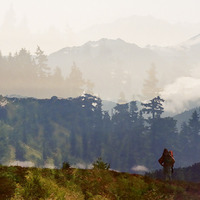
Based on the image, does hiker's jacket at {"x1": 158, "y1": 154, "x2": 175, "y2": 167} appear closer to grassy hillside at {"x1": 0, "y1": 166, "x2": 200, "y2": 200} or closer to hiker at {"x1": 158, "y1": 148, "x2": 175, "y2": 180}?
hiker at {"x1": 158, "y1": 148, "x2": 175, "y2": 180}

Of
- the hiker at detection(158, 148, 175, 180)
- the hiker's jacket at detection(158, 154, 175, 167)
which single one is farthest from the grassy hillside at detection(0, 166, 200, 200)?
the hiker's jacket at detection(158, 154, 175, 167)

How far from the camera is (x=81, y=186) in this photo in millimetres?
16281

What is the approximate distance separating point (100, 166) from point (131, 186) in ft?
13.6

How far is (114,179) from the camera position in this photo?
19062mm

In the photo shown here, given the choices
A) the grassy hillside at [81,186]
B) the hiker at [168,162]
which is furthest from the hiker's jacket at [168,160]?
the grassy hillside at [81,186]

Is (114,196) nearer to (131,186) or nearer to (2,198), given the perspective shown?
(131,186)

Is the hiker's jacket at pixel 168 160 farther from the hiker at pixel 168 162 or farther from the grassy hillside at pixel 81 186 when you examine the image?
the grassy hillside at pixel 81 186

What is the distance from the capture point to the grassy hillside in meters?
12.5

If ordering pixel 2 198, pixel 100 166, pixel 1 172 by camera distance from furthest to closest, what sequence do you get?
pixel 100 166 < pixel 1 172 < pixel 2 198

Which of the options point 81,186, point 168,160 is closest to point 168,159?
point 168,160

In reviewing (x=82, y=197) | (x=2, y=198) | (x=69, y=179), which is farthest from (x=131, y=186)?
(x=2, y=198)

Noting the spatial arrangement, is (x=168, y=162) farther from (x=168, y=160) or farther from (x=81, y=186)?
(x=81, y=186)

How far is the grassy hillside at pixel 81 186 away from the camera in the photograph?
12492 millimetres

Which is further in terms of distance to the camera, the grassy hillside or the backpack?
the backpack
